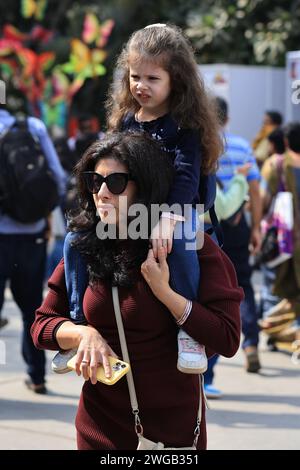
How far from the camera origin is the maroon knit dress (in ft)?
8.60

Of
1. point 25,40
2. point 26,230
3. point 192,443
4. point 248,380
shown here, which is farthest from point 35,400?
point 25,40

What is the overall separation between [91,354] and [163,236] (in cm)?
39

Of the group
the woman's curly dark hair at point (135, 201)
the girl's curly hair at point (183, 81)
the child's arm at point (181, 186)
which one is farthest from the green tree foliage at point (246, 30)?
the woman's curly dark hair at point (135, 201)

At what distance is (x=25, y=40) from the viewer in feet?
66.8

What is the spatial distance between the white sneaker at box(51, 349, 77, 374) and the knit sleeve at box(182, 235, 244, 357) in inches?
14.5

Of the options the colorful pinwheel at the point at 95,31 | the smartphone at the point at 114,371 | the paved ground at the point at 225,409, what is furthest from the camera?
the colorful pinwheel at the point at 95,31

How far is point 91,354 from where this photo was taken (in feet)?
8.41

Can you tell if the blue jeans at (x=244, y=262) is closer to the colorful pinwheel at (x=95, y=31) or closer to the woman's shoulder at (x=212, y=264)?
the woman's shoulder at (x=212, y=264)

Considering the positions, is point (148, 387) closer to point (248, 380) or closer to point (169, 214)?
point (169, 214)

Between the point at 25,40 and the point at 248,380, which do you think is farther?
the point at 25,40

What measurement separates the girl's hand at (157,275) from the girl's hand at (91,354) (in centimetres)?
21

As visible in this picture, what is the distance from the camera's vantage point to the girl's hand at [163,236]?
2.62 m

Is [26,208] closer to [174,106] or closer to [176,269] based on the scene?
[174,106]

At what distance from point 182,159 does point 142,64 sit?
1.11 feet
